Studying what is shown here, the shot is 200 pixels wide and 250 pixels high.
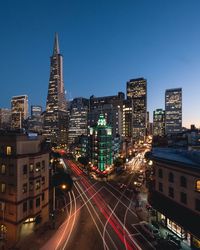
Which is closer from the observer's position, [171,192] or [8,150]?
[171,192]

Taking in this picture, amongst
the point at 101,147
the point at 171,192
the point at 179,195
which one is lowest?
the point at 171,192

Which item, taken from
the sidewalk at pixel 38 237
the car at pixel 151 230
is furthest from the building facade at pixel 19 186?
the car at pixel 151 230

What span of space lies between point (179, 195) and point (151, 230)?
9242 millimetres

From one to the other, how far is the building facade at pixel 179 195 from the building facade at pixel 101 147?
5923 centimetres

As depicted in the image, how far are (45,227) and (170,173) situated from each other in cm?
2541

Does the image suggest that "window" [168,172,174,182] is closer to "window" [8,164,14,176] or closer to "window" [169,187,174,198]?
"window" [169,187,174,198]

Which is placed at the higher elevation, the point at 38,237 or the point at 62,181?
the point at 62,181

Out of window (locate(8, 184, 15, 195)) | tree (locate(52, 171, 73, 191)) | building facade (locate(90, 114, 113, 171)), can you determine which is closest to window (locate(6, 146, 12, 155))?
window (locate(8, 184, 15, 195))

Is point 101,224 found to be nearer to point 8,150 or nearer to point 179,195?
point 179,195

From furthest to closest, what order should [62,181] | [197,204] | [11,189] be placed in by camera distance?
1. [62,181]
2. [11,189]
3. [197,204]

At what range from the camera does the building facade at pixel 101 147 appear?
97.7 metres

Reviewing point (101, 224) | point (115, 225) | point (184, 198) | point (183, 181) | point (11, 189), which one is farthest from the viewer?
point (101, 224)

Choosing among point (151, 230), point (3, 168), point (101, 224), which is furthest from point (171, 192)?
point (3, 168)

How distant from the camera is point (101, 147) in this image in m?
Answer: 98.1
